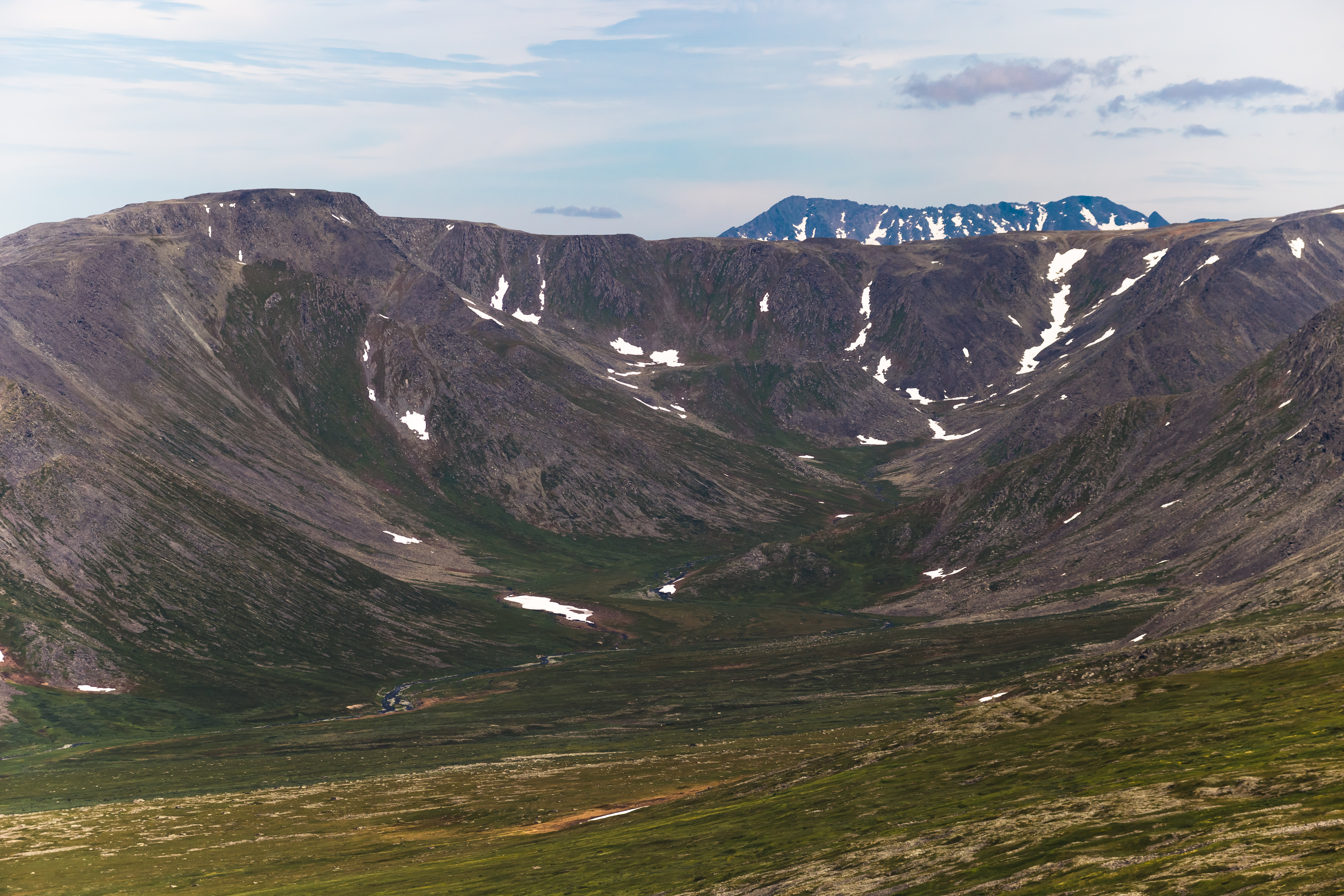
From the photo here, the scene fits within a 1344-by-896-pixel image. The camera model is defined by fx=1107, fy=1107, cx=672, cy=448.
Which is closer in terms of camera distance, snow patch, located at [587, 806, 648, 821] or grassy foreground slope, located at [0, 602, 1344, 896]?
grassy foreground slope, located at [0, 602, 1344, 896]

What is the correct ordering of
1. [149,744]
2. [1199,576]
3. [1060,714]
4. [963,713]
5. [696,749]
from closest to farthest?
1. [1060,714]
2. [963,713]
3. [696,749]
4. [149,744]
5. [1199,576]

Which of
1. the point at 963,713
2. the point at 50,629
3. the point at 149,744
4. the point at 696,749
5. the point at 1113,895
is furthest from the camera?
the point at 50,629

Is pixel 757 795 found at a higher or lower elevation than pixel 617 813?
higher

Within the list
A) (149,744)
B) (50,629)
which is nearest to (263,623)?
(50,629)

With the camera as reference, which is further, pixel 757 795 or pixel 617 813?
pixel 617 813

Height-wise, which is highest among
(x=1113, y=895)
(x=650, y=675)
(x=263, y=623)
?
(x=1113, y=895)

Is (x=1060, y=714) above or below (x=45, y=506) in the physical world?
below

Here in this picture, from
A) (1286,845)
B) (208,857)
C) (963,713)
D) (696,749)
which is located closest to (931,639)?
(696,749)

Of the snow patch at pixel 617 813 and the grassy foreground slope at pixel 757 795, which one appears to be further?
the snow patch at pixel 617 813

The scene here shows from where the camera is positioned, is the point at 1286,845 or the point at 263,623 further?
the point at 263,623

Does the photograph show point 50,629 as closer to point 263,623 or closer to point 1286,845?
point 263,623
